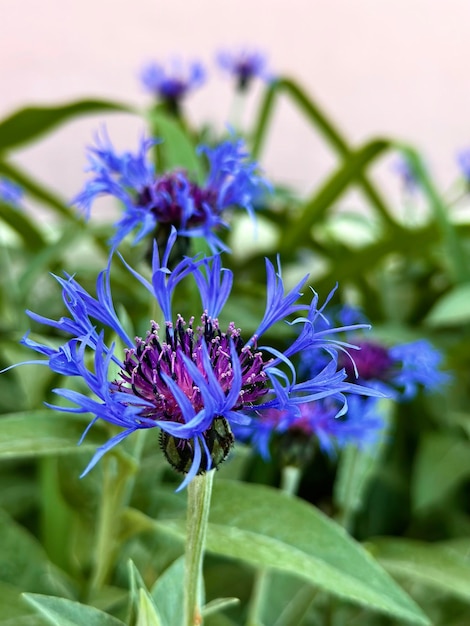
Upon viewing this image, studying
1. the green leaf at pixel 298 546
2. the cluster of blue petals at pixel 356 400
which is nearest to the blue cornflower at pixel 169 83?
the cluster of blue petals at pixel 356 400

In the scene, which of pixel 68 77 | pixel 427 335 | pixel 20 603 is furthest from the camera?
pixel 68 77

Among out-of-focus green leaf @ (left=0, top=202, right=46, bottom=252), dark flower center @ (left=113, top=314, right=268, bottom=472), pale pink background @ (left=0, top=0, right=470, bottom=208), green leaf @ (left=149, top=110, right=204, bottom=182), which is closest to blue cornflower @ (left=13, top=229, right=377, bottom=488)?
dark flower center @ (left=113, top=314, right=268, bottom=472)

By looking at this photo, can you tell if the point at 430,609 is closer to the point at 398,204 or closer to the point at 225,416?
the point at 225,416

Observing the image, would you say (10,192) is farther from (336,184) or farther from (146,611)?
(146,611)

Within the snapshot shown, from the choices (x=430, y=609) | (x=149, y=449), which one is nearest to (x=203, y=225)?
(x=149, y=449)

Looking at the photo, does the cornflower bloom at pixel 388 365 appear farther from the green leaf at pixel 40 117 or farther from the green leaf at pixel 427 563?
the green leaf at pixel 40 117

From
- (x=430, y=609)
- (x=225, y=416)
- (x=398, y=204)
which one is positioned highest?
(x=398, y=204)

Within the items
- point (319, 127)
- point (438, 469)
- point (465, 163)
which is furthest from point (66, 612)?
point (465, 163)

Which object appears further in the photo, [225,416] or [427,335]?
[427,335]
